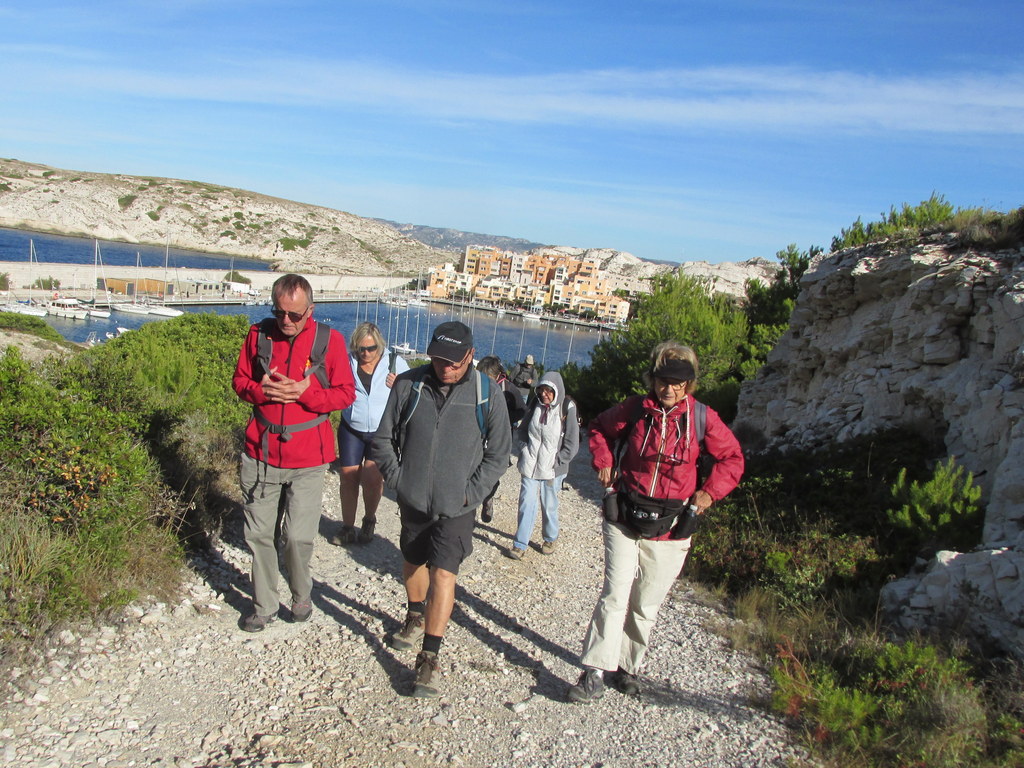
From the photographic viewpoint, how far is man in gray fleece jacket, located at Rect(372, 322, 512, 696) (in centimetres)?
337

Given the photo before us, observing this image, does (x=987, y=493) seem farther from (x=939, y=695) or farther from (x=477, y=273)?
(x=477, y=273)

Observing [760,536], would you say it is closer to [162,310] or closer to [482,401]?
[482,401]

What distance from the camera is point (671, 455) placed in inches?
135

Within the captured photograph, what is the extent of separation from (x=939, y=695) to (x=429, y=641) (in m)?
2.41

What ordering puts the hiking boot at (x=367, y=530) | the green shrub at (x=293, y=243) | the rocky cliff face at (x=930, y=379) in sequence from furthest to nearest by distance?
the green shrub at (x=293, y=243) < the hiking boot at (x=367, y=530) < the rocky cliff face at (x=930, y=379)

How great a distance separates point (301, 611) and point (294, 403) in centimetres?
118

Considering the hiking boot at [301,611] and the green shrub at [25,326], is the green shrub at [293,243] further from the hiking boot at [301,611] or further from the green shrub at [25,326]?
the hiking boot at [301,611]

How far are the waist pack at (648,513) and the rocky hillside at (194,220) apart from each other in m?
119

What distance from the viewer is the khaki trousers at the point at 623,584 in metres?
3.47

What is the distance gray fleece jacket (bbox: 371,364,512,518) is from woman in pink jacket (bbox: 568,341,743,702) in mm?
543

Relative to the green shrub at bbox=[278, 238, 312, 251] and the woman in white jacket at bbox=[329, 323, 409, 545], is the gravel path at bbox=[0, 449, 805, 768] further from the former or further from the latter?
the green shrub at bbox=[278, 238, 312, 251]

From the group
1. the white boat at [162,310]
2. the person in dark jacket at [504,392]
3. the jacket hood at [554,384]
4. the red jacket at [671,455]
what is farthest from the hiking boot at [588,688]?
the white boat at [162,310]

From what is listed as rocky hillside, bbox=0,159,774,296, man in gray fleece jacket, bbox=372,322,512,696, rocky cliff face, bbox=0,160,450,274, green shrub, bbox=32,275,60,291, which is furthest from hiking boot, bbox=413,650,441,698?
rocky cliff face, bbox=0,160,450,274

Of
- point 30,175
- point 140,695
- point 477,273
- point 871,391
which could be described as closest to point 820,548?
point 871,391
